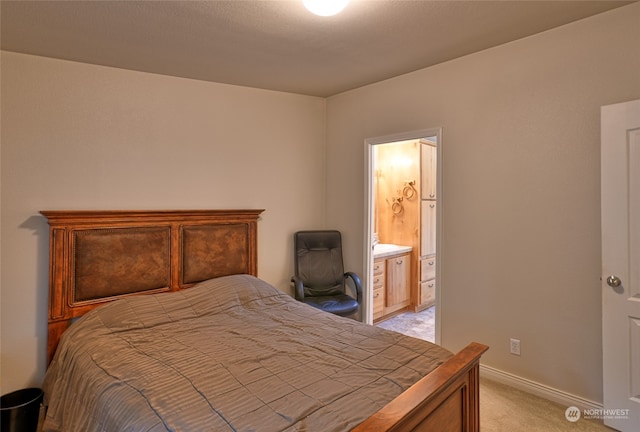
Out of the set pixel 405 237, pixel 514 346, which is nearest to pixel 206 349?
pixel 514 346

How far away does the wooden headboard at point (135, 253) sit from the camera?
2.56 m

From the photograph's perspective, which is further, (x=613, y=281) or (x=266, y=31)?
(x=266, y=31)

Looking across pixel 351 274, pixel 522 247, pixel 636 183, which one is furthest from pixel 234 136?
pixel 636 183

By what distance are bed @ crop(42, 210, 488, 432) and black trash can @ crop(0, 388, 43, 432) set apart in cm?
14

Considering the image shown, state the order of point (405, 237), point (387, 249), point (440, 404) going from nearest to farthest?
point (440, 404) → point (387, 249) → point (405, 237)

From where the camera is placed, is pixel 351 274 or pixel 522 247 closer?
pixel 522 247

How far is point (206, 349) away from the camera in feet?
6.72

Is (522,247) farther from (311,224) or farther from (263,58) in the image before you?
(263,58)

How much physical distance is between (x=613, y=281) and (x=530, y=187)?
0.78m

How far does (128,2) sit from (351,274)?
289 cm

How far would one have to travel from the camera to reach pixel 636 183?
2.11 meters

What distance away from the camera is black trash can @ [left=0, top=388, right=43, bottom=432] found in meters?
2.15

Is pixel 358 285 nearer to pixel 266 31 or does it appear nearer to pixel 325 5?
pixel 266 31

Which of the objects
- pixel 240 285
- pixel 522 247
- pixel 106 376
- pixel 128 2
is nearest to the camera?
pixel 106 376
